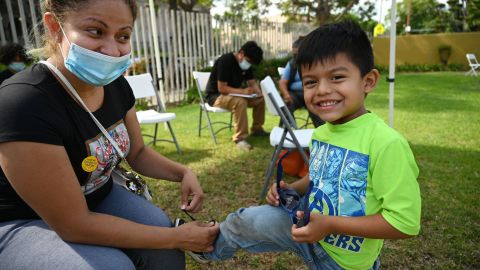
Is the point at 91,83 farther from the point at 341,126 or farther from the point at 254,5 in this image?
the point at 254,5

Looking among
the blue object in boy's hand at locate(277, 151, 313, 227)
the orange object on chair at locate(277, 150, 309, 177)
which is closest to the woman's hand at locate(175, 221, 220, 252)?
the blue object in boy's hand at locate(277, 151, 313, 227)

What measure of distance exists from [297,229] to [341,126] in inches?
16.0

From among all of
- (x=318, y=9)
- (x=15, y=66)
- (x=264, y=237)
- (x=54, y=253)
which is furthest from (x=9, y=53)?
(x=318, y=9)

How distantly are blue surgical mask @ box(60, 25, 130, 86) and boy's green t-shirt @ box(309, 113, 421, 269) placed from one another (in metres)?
0.83

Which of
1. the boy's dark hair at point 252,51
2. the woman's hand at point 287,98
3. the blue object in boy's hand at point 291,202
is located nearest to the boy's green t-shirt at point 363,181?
the blue object in boy's hand at point 291,202

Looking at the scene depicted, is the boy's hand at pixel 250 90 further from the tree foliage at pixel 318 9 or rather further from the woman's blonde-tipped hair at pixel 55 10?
the tree foliage at pixel 318 9

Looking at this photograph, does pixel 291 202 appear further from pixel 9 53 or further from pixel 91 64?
pixel 9 53

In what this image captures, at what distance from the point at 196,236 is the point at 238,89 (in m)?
3.93

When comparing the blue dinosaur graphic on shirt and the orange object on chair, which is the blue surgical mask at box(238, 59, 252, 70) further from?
the blue dinosaur graphic on shirt

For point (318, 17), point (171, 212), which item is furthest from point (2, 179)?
point (318, 17)

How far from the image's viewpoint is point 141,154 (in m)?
1.76

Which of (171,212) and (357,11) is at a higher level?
(357,11)

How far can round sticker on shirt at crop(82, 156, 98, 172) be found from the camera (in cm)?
126

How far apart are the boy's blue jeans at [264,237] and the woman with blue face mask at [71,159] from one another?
7 cm
